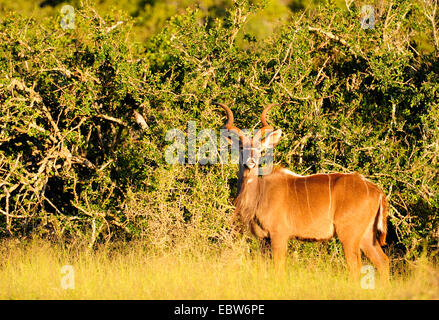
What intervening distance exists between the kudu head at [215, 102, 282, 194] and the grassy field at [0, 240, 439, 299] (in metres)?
0.79

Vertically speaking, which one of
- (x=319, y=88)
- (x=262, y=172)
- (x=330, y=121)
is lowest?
(x=262, y=172)

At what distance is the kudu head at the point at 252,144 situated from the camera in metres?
5.75

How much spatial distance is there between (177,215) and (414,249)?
2640 millimetres

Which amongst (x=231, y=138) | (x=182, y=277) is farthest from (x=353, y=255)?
(x=231, y=138)

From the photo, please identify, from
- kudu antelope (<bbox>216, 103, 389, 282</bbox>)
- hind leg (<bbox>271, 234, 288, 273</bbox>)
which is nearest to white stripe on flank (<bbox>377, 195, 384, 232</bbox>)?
kudu antelope (<bbox>216, 103, 389, 282</bbox>)

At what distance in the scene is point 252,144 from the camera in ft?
19.0

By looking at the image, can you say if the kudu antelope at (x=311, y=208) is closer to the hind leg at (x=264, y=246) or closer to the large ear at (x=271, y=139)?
the large ear at (x=271, y=139)

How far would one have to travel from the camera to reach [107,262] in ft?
19.6

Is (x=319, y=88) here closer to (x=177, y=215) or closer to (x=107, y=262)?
(x=177, y=215)

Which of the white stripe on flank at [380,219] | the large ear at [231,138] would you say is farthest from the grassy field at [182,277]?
the large ear at [231,138]

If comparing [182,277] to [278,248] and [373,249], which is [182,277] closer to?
[278,248]
